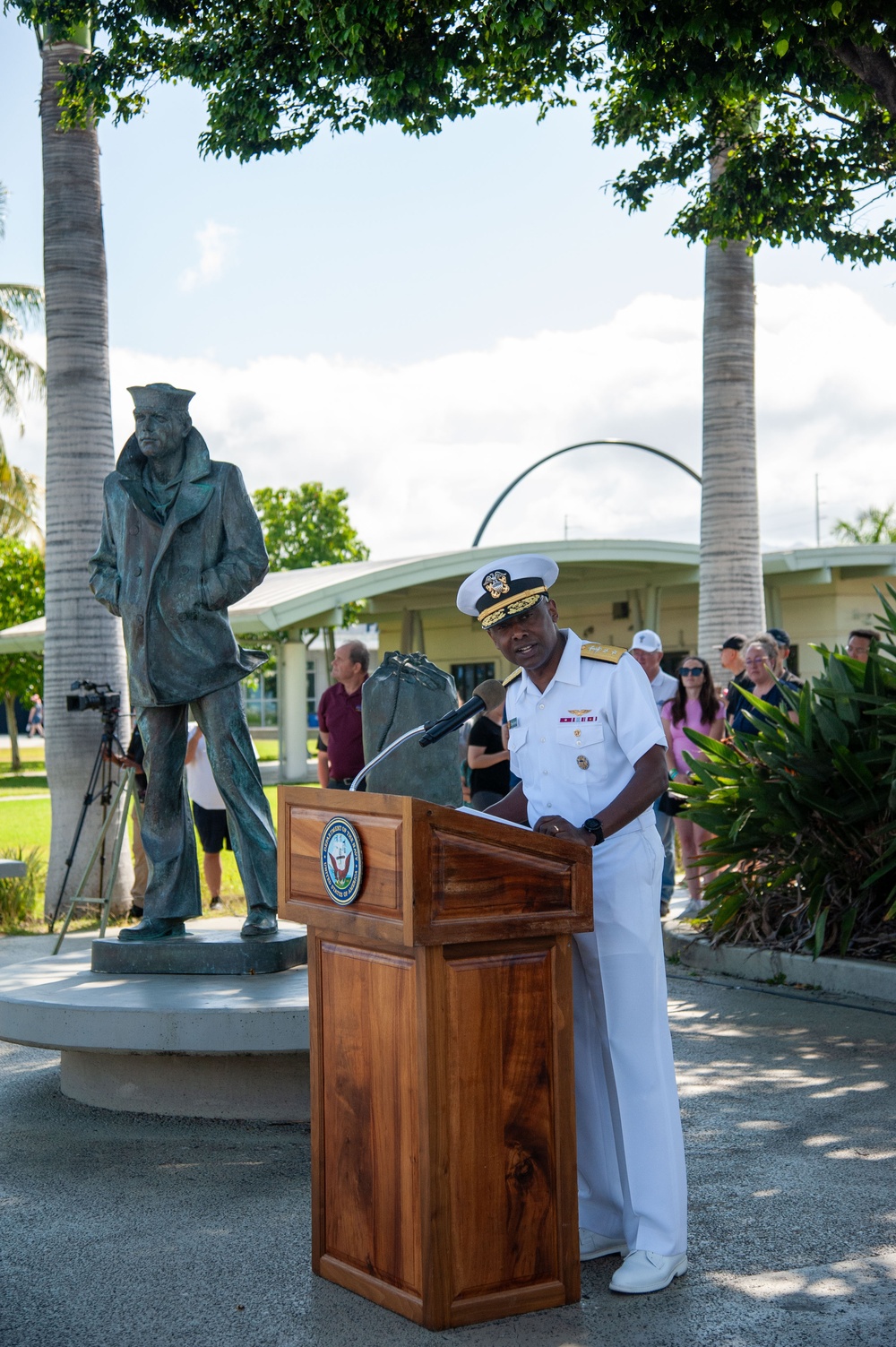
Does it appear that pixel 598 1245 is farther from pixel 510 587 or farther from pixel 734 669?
pixel 734 669

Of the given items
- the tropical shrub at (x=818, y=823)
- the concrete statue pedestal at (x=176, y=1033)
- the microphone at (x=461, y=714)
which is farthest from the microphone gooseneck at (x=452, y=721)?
the tropical shrub at (x=818, y=823)

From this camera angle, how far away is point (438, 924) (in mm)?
3309

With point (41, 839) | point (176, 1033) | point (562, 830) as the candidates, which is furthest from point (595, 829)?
point (41, 839)

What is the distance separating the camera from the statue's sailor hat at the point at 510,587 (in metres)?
3.79

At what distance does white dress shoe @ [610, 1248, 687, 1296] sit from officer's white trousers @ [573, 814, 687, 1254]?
0.07ft

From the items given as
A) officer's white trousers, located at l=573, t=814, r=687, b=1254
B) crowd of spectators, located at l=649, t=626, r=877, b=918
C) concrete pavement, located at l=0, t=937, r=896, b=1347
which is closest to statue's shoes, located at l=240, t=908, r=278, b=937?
concrete pavement, located at l=0, t=937, r=896, b=1347

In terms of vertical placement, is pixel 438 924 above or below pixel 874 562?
below

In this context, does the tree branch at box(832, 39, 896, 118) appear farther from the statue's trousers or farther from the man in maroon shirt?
the statue's trousers

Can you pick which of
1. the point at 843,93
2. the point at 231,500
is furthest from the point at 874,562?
the point at 231,500

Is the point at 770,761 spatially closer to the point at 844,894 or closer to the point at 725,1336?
the point at 844,894

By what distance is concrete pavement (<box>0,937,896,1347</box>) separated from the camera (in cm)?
351

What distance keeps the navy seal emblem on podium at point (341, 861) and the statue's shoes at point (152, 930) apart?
109 inches

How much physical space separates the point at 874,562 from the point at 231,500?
77.2 feet

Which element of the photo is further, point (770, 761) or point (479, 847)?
point (770, 761)
